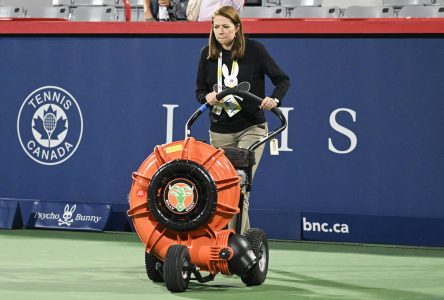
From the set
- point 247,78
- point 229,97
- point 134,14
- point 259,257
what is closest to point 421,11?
point 134,14

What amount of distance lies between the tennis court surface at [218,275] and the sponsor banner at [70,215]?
0.49 ft

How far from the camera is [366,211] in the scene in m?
8.77

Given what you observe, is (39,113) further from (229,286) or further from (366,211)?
(229,286)

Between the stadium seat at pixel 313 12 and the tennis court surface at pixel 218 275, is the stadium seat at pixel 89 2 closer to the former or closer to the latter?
the stadium seat at pixel 313 12

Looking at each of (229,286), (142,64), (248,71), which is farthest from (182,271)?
(142,64)

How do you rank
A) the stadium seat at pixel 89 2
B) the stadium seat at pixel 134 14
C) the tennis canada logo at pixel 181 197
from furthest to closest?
1. the stadium seat at pixel 89 2
2. the stadium seat at pixel 134 14
3. the tennis canada logo at pixel 181 197

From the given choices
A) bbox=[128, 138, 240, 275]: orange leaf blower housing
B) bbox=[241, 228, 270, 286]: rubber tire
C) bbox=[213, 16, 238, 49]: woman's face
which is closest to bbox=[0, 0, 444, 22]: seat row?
bbox=[213, 16, 238, 49]: woman's face

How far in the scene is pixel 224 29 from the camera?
650 centimetres

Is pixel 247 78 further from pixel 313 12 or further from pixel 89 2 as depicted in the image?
pixel 89 2

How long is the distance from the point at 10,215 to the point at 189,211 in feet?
14.0

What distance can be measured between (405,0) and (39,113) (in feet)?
25.7

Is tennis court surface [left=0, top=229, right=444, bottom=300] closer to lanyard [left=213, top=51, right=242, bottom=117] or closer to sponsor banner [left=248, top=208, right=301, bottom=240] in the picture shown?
sponsor banner [left=248, top=208, right=301, bottom=240]

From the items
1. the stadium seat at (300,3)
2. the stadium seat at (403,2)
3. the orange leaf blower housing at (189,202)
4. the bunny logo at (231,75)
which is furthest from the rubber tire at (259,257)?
the stadium seat at (300,3)

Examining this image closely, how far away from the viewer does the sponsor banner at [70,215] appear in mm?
9398
